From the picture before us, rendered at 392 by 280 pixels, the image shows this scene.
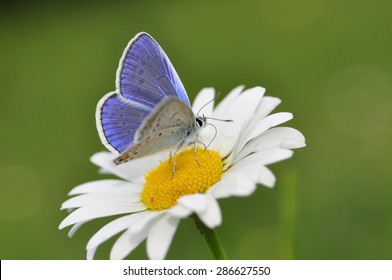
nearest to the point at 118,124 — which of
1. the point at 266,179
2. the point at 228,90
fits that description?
the point at 266,179

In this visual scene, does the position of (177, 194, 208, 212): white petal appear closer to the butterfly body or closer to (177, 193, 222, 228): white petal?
(177, 193, 222, 228): white petal

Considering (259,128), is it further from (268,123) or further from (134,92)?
(134,92)

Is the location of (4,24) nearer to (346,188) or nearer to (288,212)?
(346,188)

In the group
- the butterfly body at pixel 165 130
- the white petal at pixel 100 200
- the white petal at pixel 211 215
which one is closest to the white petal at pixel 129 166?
the white petal at pixel 100 200

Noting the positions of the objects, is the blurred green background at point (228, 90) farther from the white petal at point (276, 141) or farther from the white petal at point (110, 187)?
the white petal at point (110, 187)

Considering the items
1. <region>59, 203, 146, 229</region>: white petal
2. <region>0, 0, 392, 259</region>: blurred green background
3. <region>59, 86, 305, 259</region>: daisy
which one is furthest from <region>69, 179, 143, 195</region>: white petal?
<region>0, 0, 392, 259</region>: blurred green background

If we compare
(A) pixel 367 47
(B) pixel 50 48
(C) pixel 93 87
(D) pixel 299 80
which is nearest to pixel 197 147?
(D) pixel 299 80

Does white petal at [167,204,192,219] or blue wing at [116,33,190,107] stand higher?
blue wing at [116,33,190,107]

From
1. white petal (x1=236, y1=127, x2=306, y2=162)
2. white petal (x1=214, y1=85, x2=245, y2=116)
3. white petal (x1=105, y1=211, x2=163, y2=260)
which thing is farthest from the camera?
white petal (x1=214, y1=85, x2=245, y2=116)
